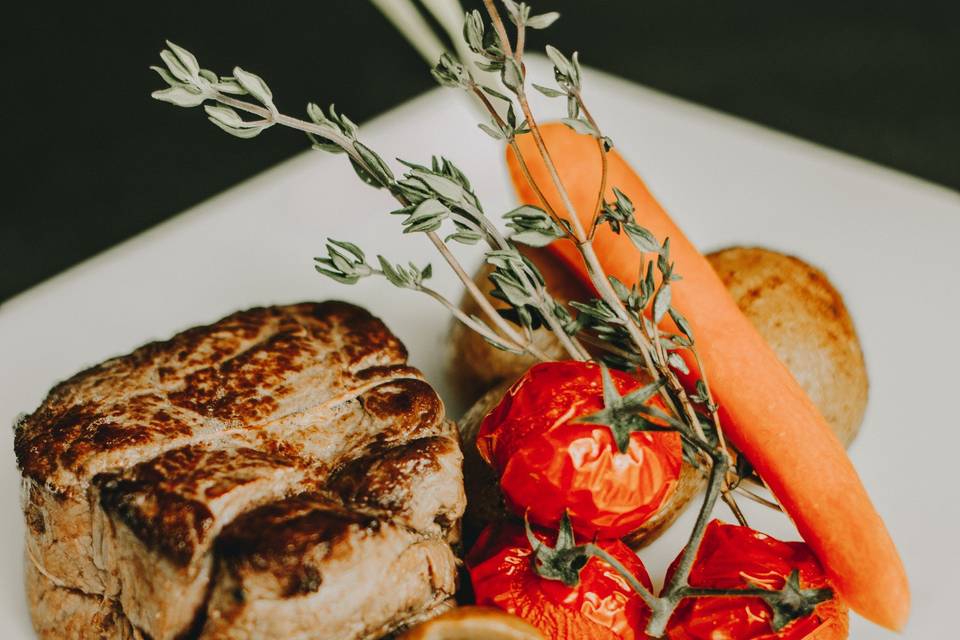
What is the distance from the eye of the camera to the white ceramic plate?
1.84 metres

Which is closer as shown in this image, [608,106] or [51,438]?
[51,438]

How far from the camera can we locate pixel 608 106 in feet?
8.09

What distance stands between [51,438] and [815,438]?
1.13 m

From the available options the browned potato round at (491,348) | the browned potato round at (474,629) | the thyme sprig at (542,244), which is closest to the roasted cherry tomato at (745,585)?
the thyme sprig at (542,244)

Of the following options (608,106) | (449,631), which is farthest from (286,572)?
(608,106)

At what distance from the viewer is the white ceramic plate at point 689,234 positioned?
184 cm

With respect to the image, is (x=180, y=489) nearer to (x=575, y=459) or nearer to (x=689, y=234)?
(x=575, y=459)

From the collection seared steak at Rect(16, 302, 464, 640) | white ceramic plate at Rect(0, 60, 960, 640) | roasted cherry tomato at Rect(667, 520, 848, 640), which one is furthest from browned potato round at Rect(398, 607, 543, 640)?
white ceramic plate at Rect(0, 60, 960, 640)

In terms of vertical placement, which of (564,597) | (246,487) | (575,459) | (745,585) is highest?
(246,487)

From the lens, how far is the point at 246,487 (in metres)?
1.27

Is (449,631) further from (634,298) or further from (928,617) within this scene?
(928,617)

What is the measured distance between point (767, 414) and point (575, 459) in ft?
1.44

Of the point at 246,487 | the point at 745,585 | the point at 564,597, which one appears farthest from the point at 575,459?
the point at 246,487

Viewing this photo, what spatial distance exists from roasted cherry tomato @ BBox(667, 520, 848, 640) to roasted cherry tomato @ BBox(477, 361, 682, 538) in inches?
5.1
